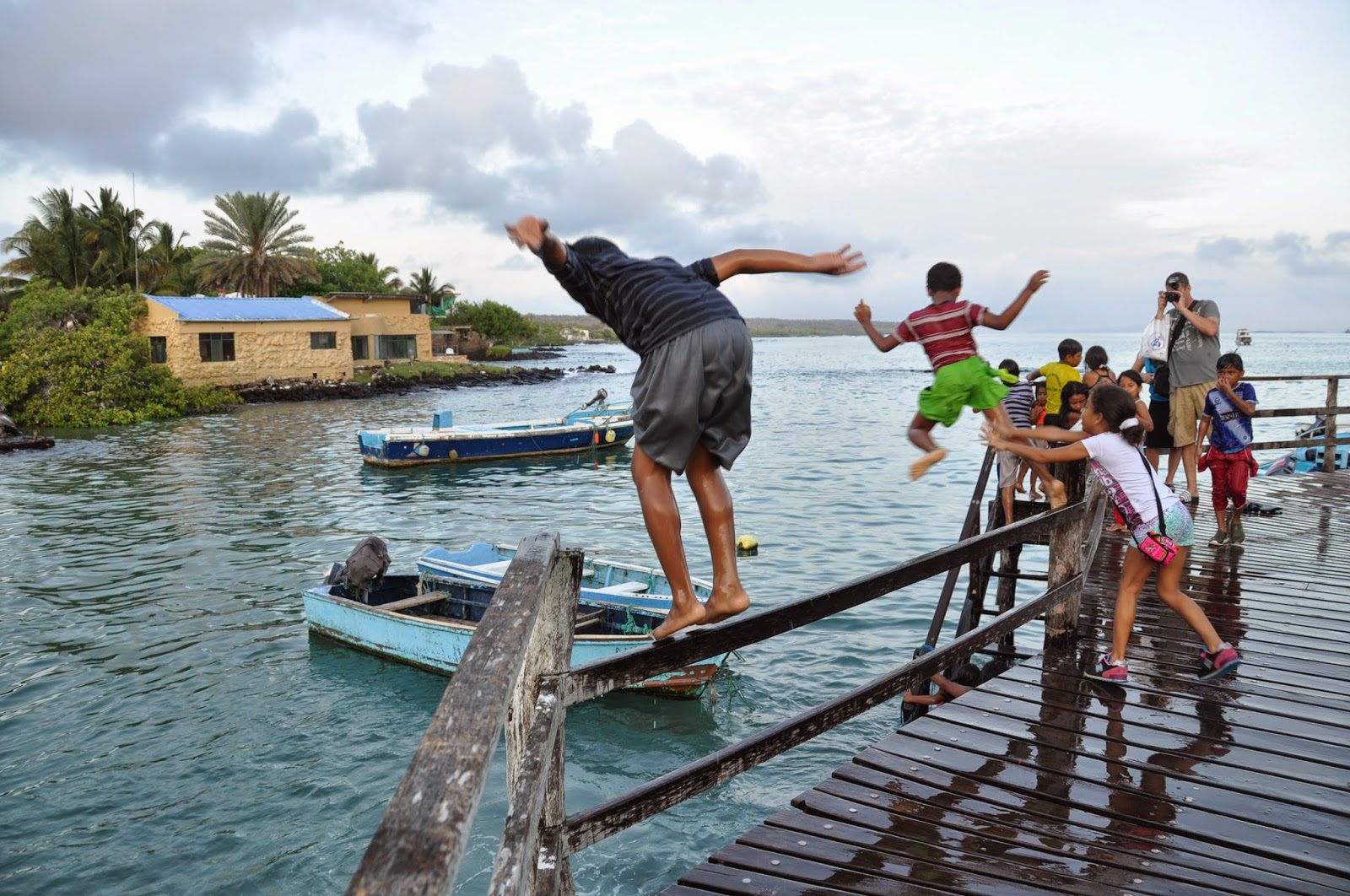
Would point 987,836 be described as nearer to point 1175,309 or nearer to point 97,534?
point 1175,309

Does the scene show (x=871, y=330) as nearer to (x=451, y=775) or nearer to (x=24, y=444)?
(x=451, y=775)

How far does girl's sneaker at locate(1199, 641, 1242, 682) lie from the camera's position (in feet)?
18.6

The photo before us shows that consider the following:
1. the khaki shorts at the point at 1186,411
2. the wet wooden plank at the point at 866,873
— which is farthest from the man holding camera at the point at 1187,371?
the wet wooden plank at the point at 866,873

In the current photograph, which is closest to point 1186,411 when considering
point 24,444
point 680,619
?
point 680,619

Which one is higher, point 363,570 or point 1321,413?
point 1321,413

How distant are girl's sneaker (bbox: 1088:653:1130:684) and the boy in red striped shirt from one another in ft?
6.14

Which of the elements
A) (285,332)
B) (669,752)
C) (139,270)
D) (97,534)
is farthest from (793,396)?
(669,752)

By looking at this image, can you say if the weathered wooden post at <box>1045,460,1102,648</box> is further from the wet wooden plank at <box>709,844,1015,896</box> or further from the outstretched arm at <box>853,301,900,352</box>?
the wet wooden plank at <box>709,844,1015,896</box>

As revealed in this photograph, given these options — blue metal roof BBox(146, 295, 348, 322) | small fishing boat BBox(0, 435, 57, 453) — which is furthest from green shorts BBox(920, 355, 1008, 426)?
blue metal roof BBox(146, 295, 348, 322)

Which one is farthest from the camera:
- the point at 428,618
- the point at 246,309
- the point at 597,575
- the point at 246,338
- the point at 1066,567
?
the point at 246,309

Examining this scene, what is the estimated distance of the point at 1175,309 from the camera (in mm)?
Result: 10078

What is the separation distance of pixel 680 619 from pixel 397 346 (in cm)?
7059

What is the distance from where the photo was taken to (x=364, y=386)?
5891 cm

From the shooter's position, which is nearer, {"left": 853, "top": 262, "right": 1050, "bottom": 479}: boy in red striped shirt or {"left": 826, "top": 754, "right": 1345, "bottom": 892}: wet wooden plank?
{"left": 826, "top": 754, "right": 1345, "bottom": 892}: wet wooden plank
